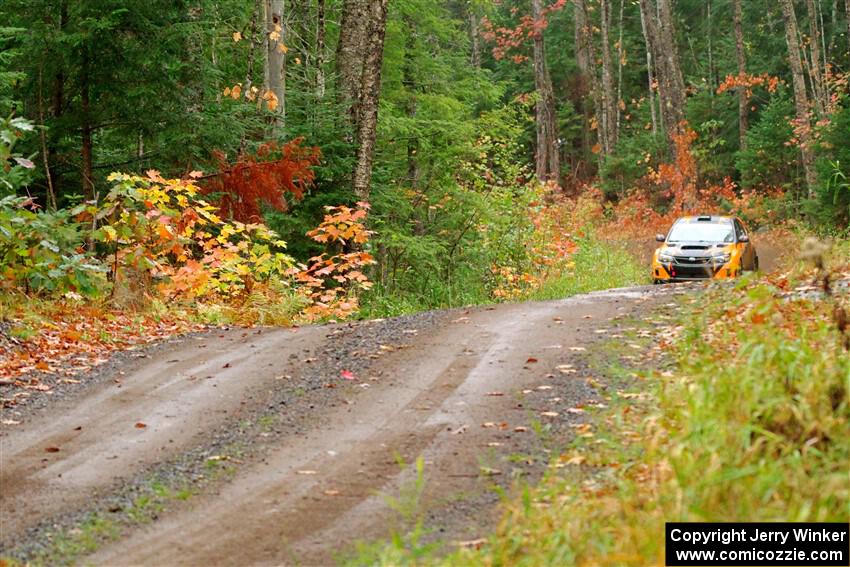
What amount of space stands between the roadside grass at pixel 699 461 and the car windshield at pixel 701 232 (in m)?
12.0

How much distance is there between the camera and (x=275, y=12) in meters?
16.5

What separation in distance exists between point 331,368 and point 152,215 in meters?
4.67

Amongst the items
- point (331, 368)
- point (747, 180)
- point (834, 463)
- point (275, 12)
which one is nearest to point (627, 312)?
point (331, 368)

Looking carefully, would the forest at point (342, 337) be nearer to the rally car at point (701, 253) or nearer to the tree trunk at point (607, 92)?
the rally car at point (701, 253)

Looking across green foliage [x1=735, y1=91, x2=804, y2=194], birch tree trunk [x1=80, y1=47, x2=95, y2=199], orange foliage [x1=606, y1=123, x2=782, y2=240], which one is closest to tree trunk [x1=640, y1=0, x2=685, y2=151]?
orange foliage [x1=606, y1=123, x2=782, y2=240]

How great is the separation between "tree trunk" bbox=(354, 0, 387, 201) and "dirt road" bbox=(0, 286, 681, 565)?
17.5 feet

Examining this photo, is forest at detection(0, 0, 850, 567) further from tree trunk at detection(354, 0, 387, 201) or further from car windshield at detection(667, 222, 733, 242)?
car windshield at detection(667, 222, 733, 242)

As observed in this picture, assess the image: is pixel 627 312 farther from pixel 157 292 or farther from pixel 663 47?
pixel 663 47

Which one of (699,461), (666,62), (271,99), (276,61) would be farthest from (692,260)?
(666,62)

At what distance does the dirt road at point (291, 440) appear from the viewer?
18.4 ft

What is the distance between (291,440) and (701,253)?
12846mm

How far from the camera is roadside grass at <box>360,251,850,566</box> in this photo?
4723 mm

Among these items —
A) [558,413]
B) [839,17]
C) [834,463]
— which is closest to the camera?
[834,463]

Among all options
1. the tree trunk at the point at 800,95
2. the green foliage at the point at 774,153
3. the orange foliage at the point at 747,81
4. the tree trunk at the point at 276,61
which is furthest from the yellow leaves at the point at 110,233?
the orange foliage at the point at 747,81
